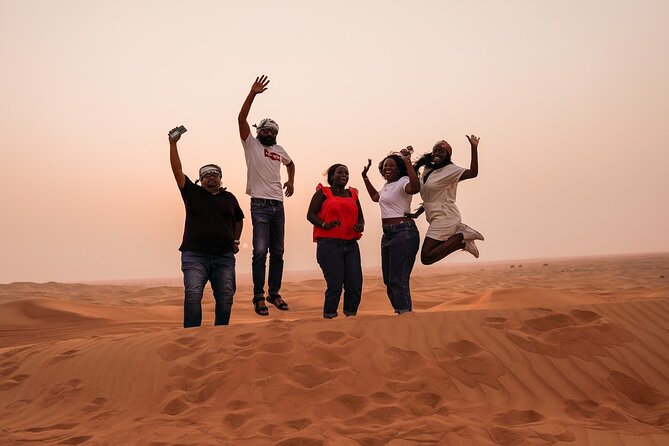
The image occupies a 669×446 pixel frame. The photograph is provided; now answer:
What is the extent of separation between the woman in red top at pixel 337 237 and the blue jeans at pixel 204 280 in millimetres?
987

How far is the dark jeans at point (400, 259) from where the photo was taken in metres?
5.46

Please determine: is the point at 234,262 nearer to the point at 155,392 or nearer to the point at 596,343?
the point at 155,392

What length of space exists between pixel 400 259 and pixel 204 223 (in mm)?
2044

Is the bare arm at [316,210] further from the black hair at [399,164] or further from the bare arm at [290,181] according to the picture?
the bare arm at [290,181]

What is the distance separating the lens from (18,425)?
12.4 ft

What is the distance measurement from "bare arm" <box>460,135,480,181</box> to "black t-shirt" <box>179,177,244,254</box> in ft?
8.50

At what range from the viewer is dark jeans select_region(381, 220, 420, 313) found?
17.9 feet

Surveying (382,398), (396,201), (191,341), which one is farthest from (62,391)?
(396,201)

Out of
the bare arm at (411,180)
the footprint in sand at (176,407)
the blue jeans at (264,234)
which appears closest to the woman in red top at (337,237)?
the bare arm at (411,180)

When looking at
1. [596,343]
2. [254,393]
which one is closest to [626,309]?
[596,343]

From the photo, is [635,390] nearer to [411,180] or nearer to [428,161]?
[411,180]

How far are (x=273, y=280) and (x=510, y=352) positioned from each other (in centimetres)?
351

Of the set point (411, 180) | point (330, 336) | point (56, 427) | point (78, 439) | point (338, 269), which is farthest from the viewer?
point (338, 269)

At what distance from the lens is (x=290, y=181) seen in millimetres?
7160
